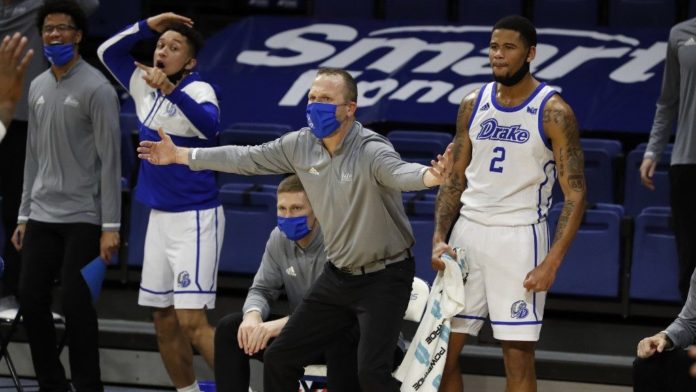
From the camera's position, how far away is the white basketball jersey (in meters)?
4.59

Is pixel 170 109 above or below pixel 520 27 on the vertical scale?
below

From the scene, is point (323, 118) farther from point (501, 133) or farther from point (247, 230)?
point (247, 230)

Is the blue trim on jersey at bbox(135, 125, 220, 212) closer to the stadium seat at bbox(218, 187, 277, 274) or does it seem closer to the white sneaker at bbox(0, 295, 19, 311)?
the white sneaker at bbox(0, 295, 19, 311)

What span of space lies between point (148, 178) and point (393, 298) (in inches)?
57.0

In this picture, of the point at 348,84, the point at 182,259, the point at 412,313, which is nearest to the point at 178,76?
the point at 182,259

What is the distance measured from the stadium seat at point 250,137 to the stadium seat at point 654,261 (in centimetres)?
218

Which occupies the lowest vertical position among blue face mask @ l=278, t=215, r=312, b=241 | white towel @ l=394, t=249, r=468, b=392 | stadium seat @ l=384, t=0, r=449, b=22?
white towel @ l=394, t=249, r=468, b=392

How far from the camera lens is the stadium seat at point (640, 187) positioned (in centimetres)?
688

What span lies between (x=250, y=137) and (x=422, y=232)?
1.39 m

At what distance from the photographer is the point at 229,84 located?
28.2ft

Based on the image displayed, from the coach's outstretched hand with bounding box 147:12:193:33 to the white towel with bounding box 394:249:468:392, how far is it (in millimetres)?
1760

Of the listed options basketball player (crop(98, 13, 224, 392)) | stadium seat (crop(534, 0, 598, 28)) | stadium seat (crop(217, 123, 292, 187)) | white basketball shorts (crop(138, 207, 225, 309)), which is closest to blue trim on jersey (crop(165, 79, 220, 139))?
basketball player (crop(98, 13, 224, 392))

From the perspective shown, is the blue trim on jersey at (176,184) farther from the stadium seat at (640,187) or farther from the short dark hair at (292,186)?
the stadium seat at (640,187)

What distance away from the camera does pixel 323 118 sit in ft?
14.9
